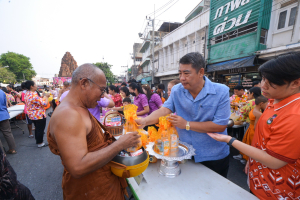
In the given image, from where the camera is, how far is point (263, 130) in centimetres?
120

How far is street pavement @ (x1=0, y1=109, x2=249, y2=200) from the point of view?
2.73 metres

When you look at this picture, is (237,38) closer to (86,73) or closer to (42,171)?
(86,73)

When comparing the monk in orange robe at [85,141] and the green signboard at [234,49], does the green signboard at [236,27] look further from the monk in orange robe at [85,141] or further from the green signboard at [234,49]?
the monk in orange robe at [85,141]

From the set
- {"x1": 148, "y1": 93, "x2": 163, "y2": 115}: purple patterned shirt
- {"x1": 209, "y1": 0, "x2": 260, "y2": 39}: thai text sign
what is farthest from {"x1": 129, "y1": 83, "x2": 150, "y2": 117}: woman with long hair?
{"x1": 209, "y1": 0, "x2": 260, "y2": 39}: thai text sign

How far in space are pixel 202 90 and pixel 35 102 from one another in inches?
196

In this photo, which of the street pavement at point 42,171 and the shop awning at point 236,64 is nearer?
the street pavement at point 42,171

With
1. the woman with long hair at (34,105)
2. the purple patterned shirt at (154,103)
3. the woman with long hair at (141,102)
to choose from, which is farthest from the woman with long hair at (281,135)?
the woman with long hair at (34,105)

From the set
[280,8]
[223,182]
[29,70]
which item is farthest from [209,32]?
[29,70]

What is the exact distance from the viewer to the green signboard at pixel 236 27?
22.7 ft

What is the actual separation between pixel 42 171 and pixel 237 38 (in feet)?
36.0

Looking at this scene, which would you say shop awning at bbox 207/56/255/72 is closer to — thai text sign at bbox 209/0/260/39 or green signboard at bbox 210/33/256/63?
green signboard at bbox 210/33/256/63

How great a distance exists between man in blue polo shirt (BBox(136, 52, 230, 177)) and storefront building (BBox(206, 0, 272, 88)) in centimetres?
709

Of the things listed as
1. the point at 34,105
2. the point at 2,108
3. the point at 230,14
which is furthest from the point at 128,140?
the point at 230,14

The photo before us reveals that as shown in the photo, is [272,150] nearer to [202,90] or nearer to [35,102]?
[202,90]
